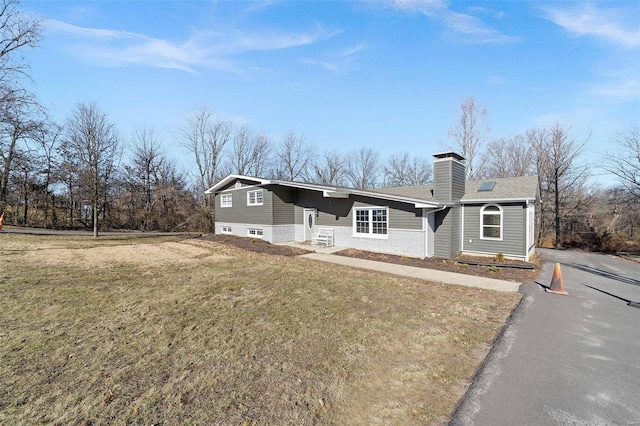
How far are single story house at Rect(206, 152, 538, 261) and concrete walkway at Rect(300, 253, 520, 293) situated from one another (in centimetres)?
239

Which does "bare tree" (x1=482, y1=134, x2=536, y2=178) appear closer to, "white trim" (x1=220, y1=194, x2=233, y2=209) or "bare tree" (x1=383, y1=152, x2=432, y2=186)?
"bare tree" (x1=383, y1=152, x2=432, y2=186)

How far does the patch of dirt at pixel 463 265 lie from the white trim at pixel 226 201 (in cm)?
1071

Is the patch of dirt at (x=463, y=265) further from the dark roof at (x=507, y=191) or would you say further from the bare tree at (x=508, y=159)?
the bare tree at (x=508, y=159)

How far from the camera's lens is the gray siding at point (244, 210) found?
17.9 metres

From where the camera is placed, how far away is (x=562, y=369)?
3943 millimetres

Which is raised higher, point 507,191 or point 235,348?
point 507,191

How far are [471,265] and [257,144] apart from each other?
104 feet

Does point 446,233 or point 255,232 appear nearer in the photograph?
point 446,233

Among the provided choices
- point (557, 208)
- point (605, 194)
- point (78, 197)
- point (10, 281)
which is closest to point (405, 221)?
point (10, 281)

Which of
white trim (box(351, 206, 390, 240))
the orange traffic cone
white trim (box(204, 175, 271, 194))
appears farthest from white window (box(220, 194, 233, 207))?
the orange traffic cone

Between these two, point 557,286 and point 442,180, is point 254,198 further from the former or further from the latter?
point 557,286

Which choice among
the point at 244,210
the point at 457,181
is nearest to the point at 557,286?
the point at 457,181

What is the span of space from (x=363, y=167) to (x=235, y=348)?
4021cm

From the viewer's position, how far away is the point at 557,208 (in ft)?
75.7
